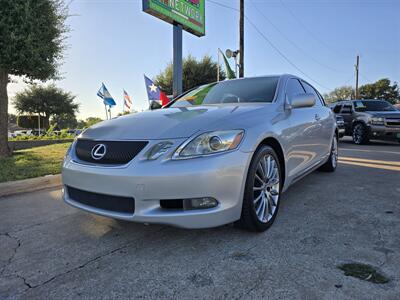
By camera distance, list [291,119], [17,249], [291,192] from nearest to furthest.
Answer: [17,249] < [291,119] < [291,192]

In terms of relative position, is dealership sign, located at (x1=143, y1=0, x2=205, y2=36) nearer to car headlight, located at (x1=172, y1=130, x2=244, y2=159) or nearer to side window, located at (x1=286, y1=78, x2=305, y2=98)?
side window, located at (x1=286, y1=78, x2=305, y2=98)

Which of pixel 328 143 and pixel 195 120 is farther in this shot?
pixel 328 143

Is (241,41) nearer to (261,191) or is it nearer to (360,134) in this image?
(360,134)

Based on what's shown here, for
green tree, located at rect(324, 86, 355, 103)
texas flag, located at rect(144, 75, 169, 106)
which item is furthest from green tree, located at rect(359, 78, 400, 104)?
texas flag, located at rect(144, 75, 169, 106)

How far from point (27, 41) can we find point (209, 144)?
21.4 ft

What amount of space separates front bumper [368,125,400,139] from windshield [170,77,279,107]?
26.9 feet

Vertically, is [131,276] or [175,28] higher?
[175,28]

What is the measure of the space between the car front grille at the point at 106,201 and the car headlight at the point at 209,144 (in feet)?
1.62

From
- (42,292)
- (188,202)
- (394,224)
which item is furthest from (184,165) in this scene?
(394,224)

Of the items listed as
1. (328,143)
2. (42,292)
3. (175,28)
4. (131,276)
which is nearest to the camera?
(42,292)

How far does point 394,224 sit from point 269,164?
1.28m

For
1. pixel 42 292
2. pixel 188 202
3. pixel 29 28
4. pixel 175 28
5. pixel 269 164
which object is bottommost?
pixel 42 292

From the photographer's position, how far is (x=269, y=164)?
292 cm

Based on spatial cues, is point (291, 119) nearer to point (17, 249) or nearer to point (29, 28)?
point (17, 249)
